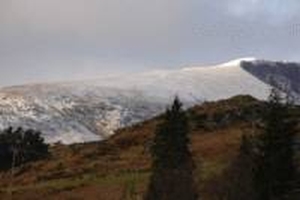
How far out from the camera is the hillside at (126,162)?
81831mm

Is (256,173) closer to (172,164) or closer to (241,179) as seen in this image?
(241,179)

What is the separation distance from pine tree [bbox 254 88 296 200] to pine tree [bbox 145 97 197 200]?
14.2 feet

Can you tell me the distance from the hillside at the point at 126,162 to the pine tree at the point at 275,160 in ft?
10.1

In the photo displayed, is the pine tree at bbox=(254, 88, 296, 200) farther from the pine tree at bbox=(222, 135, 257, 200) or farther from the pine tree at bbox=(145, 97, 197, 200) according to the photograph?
the pine tree at bbox=(145, 97, 197, 200)

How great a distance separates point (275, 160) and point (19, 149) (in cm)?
6709

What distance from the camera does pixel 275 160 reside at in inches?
2255

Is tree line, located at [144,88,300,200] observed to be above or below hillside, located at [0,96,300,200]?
above

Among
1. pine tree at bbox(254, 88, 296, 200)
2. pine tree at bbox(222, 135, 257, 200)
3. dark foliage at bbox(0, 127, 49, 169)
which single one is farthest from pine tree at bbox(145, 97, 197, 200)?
dark foliage at bbox(0, 127, 49, 169)

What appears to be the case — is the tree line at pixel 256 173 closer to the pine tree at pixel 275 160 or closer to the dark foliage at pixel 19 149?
the pine tree at pixel 275 160

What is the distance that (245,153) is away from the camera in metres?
57.4

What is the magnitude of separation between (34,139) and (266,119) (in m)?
63.1

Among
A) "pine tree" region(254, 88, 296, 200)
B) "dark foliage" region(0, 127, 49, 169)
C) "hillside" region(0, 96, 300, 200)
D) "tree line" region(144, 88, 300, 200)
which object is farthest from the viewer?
"dark foliage" region(0, 127, 49, 169)

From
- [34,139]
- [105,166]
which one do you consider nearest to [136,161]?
[105,166]

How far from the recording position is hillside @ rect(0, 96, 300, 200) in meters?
81.8
